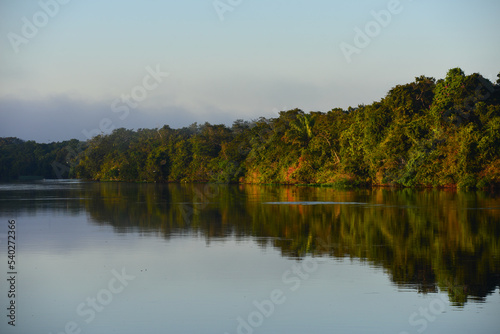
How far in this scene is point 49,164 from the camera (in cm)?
13538

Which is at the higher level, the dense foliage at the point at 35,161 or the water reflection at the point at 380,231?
the dense foliage at the point at 35,161

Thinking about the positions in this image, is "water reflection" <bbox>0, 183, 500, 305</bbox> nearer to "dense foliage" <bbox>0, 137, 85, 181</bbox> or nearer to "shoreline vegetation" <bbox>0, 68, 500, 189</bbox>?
"shoreline vegetation" <bbox>0, 68, 500, 189</bbox>

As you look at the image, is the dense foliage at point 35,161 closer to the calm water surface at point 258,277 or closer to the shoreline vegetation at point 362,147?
the shoreline vegetation at point 362,147

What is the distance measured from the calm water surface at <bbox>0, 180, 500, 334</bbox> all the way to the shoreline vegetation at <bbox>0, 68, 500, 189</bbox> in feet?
85.2

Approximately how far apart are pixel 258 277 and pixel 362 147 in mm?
44906

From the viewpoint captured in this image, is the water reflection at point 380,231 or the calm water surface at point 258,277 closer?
the calm water surface at point 258,277

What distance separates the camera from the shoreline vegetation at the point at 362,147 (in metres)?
45.1

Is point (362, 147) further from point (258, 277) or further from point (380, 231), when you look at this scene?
point (258, 277)

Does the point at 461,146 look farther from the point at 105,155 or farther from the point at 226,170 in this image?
the point at 105,155

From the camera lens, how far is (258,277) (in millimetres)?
11750

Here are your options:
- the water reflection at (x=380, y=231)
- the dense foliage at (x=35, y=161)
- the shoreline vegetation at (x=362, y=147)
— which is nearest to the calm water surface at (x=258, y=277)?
the water reflection at (x=380, y=231)

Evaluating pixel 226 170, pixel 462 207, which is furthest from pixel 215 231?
pixel 226 170

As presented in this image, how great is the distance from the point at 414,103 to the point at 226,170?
3432 centimetres

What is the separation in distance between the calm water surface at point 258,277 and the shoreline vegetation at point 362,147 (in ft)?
85.2
